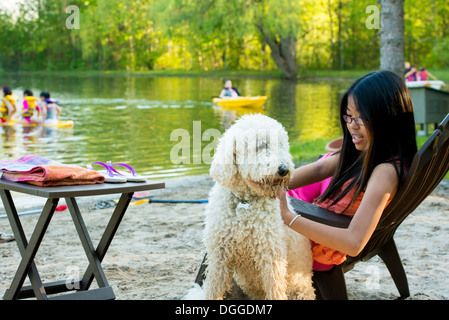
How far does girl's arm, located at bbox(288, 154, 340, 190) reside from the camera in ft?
10.8

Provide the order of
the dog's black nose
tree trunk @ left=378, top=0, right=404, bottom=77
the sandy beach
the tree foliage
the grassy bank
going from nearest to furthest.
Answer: the dog's black nose
the sandy beach
tree trunk @ left=378, top=0, right=404, bottom=77
the tree foliage
the grassy bank

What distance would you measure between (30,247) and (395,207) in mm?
1928

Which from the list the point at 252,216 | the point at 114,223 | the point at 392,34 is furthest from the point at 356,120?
the point at 392,34

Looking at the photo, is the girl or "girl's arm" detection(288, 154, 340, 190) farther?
"girl's arm" detection(288, 154, 340, 190)

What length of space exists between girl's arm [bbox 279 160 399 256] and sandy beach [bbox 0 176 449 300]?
111cm

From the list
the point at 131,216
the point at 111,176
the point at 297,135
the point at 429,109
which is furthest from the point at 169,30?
the point at 111,176

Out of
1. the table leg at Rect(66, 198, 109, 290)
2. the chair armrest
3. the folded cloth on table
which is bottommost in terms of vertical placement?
the table leg at Rect(66, 198, 109, 290)

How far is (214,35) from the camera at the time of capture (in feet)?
128

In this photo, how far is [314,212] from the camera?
9.55 ft

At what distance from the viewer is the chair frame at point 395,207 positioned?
2.80 meters

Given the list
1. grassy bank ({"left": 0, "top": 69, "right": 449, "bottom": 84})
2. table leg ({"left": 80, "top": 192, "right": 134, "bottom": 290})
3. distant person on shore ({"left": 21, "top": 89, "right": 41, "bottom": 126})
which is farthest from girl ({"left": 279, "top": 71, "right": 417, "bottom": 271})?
grassy bank ({"left": 0, "top": 69, "right": 449, "bottom": 84})

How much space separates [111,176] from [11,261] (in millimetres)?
1899

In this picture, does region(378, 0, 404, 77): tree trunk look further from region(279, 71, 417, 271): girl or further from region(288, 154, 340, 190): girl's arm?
region(279, 71, 417, 271): girl

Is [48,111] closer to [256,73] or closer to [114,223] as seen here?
[114,223]
